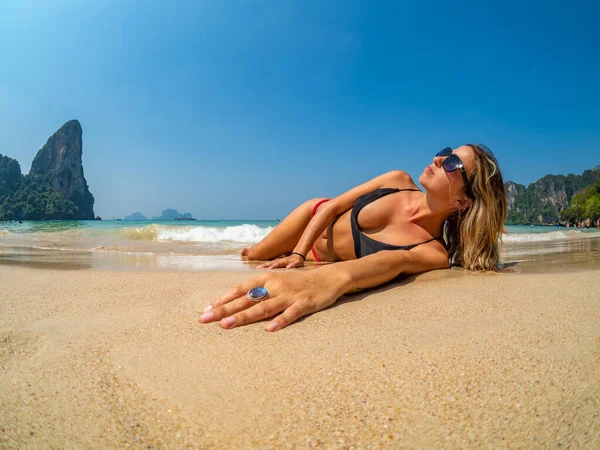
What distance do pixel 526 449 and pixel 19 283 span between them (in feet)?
10.1

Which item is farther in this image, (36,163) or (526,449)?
(36,163)

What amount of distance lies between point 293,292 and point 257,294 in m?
0.19

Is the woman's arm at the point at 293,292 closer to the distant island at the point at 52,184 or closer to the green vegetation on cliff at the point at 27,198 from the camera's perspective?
the green vegetation on cliff at the point at 27,198

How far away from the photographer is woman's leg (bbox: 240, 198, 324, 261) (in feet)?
14.1

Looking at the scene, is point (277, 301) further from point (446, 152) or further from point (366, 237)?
point (446, 152)

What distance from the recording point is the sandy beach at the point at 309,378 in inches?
32.1

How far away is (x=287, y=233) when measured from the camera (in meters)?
4.32

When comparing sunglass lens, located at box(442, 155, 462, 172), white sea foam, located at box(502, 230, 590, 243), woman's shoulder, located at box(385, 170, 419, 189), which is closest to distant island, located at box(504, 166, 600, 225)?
white sea foam, located at box(502, 230, 590, 243)

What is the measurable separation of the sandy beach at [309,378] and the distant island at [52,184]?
342 feet

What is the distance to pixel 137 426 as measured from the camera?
0.85 m

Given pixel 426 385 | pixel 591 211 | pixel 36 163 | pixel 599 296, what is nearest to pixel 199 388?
pixel 426 385

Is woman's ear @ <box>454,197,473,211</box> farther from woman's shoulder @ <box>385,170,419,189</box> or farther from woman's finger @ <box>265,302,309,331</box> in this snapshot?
woman's finger @ <box>265,302,309,331</box>

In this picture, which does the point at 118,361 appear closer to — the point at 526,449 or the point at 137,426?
the point at 137,426

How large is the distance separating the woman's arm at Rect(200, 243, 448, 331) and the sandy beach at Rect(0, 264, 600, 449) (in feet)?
0.21
